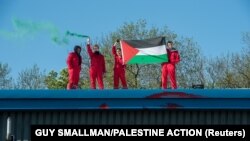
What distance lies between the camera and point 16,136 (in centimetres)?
981

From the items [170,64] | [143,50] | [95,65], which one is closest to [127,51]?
[143,50]

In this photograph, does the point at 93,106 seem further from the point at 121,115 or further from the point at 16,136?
the point at 16,136

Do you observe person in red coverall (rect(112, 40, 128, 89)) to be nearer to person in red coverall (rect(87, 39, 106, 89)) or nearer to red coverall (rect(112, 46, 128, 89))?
red coverall (rect(112, 46, 128, 89))

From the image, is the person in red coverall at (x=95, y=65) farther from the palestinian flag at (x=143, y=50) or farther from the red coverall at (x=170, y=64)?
the red coverall at (x=170, y=64)

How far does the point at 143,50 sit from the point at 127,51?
15.1 inches

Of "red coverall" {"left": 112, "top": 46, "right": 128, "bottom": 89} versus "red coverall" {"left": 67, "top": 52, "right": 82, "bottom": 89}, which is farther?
"red coverall" {"left": 112, "top": 46, "right": 128, "bottom": 89}

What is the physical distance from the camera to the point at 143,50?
13391 millimetres

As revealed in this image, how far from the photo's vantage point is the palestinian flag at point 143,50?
13.1 metres

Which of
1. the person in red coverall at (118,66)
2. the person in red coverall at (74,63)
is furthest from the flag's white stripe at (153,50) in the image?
the person in red coverall at (74,63)

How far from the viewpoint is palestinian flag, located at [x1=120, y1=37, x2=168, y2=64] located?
1314cm

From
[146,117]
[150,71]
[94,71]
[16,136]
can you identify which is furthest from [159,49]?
[150,71]

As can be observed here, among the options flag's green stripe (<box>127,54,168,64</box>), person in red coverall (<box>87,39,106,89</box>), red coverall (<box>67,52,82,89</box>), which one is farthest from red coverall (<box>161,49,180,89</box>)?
red coverall (<box>67,52,82,89</box>)

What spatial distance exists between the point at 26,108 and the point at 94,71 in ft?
11.1

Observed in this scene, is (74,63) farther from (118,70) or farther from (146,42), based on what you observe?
(146,42)
